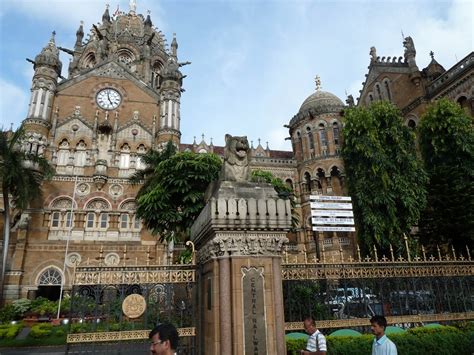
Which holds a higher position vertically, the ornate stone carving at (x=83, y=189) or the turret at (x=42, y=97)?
the turret at (x=42, y=97)

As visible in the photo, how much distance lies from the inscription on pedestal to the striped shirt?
74 cm

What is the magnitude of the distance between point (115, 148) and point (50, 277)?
11444 mm

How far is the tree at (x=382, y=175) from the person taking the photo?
16438 mm

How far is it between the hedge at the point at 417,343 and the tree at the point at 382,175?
7831mm

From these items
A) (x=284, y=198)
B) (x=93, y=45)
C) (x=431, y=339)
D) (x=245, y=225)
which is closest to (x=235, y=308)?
(x=245, y=225)

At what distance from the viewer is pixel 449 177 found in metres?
17.6

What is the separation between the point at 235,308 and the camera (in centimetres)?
547

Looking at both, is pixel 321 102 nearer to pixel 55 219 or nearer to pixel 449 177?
pixel 449 177

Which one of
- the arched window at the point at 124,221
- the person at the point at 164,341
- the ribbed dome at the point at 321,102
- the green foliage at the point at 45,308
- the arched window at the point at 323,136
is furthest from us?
the ribbed dome at the point at 321,102

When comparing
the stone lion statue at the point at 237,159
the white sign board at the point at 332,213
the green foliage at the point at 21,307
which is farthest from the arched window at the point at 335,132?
the stone lion statue at the point at 237,159

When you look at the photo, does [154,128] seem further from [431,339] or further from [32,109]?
[431,339]

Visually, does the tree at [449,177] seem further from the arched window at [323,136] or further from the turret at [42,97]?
the turret at [42,97]

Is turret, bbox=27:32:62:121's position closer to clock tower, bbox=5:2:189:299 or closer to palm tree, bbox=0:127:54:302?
clock tower, bbox=5:2:189:299

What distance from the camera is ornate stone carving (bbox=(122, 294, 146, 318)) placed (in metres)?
6.51
